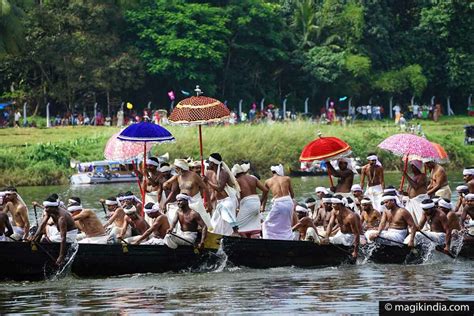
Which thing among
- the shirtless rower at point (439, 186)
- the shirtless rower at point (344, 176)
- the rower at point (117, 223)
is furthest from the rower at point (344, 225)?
the rower at point (117, 223)

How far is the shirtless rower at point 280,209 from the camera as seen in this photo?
25.7 metres

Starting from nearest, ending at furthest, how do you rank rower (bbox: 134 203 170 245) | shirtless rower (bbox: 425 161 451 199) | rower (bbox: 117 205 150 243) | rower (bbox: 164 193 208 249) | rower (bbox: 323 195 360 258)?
rower (bbox: 164 193 208 249), rower (bbox: 134 203 170 245), rower (bbox: 117 205 150 243), rower (bbox: 323 195 360 258), shirtless rower (bbox: 425 161 451 199)

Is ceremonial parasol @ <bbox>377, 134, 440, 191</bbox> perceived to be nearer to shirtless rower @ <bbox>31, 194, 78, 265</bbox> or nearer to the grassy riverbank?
shirtless rower @ <bbox>31, 194, 78, 265</bbox>

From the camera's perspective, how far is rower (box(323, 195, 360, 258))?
83.0ft

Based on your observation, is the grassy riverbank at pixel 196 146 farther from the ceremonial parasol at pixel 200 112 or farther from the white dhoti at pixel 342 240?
the white dhoti at pixel 342 240

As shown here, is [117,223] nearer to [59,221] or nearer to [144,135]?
[59,221]

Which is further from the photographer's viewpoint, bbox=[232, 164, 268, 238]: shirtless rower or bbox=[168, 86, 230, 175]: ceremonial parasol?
bbox=[168, 86, 230, 175]: ceremonial parasol

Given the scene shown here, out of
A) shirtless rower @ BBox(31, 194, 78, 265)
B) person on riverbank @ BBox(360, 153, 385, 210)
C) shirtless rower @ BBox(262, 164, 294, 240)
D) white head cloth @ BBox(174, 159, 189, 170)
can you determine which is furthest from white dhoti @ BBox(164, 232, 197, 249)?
person on riverbank @ BBox(360, 153, 385, 210)

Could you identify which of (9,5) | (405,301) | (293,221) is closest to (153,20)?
(9,5)

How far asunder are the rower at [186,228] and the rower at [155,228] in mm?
201

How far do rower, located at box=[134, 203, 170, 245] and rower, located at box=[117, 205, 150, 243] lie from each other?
0.31 meters

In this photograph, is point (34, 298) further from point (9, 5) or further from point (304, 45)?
point (304, 45)

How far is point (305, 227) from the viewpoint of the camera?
26.0m

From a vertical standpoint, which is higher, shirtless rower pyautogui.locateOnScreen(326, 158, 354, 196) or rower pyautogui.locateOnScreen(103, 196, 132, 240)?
shirtless rower pyautogui.locateOnScreen(326, 158, 354, 196)
